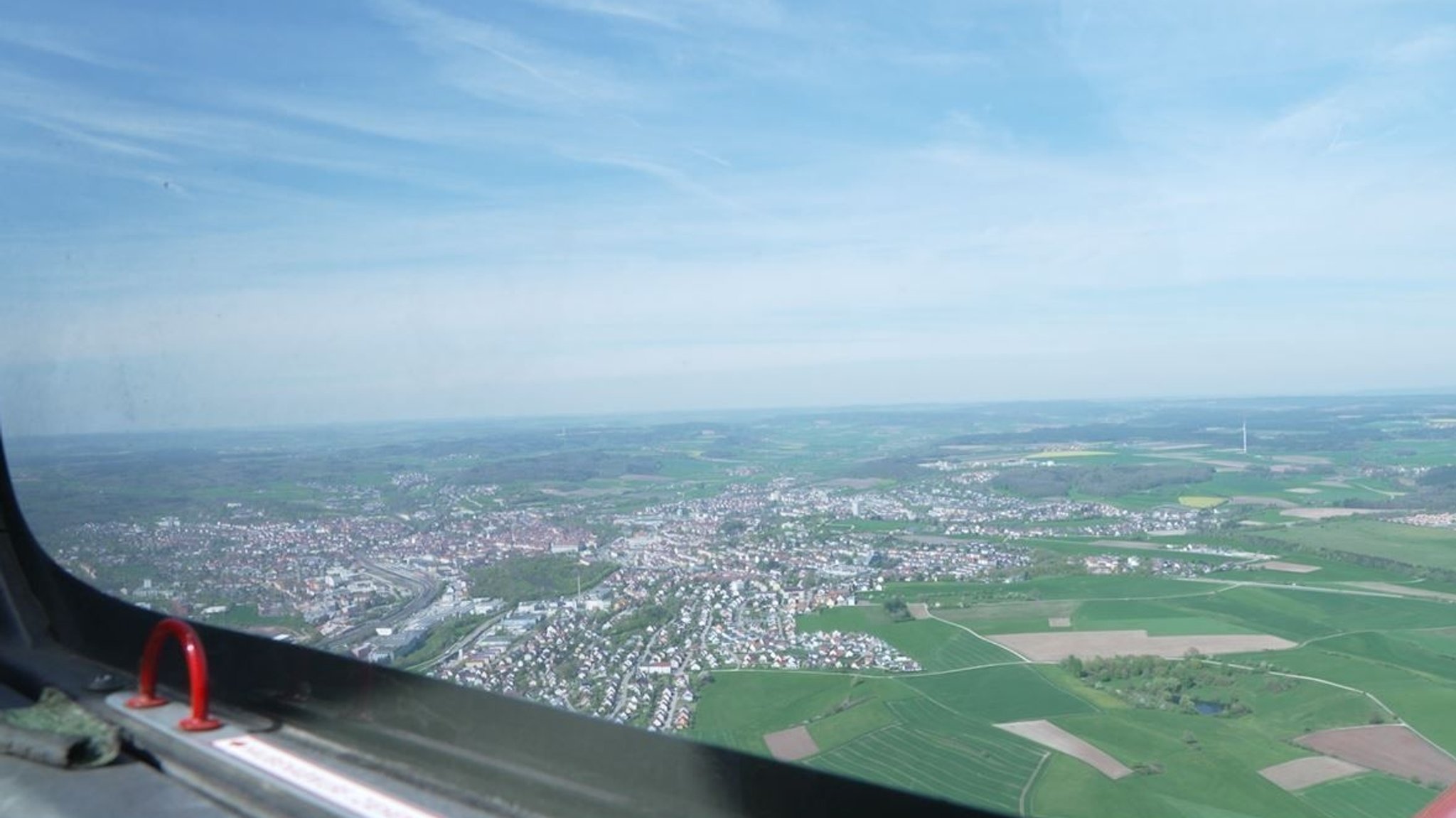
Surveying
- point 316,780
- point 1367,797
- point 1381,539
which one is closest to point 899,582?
point 1381,539

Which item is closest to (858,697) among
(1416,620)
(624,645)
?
(624,645)

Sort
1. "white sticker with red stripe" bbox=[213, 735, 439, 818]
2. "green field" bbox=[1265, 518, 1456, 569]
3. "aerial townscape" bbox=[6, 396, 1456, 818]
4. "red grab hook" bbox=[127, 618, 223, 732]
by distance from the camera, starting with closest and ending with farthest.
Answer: "white sticker with red stripe" bbox=[213, 735, 439, 818]
"aerial townscape" bbox=[6, 396, 1456, 818]
"red grab hook" bbox=[127, 618, 223, 732]
"green field" bbox=[1265, 518, 1456, 569]

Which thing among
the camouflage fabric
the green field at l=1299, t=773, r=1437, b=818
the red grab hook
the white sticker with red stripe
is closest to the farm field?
the green field at l=1299, t=773, r=1437, b=818

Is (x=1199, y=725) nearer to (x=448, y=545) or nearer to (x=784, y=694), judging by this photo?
(x=784, y=694)

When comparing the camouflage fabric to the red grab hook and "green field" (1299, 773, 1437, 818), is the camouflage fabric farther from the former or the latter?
"green field" (1299, 773, 1437, 818)

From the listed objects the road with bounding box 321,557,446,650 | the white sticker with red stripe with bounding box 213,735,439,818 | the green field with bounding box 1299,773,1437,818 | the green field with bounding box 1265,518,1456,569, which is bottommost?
the white sticker with red stripe with bounding box 213,735,439,818

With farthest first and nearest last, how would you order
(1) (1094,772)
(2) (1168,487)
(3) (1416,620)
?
(2) (1168,487)
(3) (1416,620)
(1) (1094,772)

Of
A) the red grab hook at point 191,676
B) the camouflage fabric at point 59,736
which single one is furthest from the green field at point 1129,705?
the camouflage fabric at point 59,736

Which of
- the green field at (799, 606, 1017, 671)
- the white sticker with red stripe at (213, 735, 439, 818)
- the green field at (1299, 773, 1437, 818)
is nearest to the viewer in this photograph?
the green field at (1299, 773, 1437, 818)
